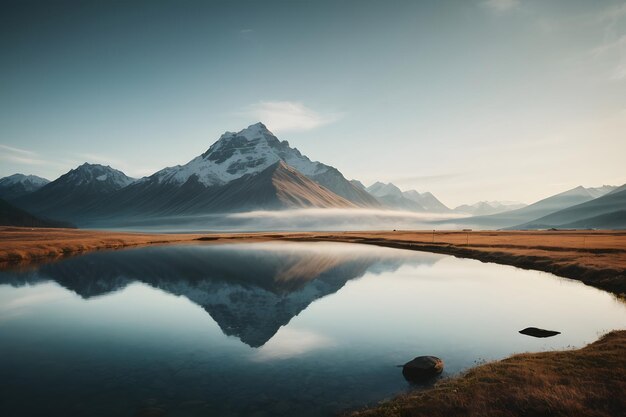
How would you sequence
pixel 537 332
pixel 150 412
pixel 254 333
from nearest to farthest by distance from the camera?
pixel 150 412, pixel 537 332, pixel 254 333

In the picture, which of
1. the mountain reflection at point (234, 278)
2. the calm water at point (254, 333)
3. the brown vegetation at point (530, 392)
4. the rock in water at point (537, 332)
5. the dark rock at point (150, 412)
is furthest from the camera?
the mountain reflection at point (234, 278)

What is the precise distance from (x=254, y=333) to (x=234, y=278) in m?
31.8

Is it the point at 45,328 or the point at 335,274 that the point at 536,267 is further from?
the point at 45,328

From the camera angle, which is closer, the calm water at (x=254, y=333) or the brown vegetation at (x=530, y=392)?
the brown vegetation at (x=530, y=392)

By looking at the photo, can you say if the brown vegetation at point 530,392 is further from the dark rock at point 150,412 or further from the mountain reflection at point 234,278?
the mountain reflection at point 234,278

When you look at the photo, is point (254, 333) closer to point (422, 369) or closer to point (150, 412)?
point (150, 412)

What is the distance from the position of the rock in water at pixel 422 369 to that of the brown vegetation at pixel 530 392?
1.69 metres

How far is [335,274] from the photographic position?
67688 mm

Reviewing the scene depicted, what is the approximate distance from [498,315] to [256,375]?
27.3m

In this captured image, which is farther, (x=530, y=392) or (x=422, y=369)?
(x=422, y=369)

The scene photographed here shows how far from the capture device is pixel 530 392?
54.8 feet

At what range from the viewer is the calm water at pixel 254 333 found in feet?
66.0

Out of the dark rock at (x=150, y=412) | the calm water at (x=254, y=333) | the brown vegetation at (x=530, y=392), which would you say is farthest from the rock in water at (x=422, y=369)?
the dark rock at (x=150, y=412)

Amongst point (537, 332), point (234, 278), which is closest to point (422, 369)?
point (537, 332)
